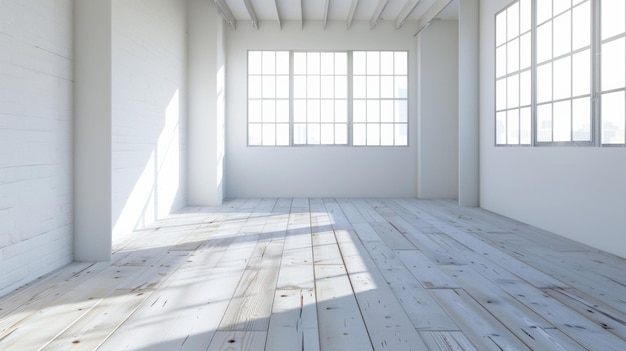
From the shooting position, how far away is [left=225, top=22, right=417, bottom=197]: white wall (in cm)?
913

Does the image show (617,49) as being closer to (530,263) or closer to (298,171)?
(530,263)

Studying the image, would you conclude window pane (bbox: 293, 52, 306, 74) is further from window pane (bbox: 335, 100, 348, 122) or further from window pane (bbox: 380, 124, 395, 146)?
window pane (bbox: 380, 124, 395, 146)

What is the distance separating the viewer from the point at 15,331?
2445 millimetres

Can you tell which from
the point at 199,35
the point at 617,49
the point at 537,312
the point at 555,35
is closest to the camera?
the point at 537,312

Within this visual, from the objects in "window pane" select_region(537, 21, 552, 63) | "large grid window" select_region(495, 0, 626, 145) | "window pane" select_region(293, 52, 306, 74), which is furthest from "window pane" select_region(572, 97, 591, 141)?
"window pane" select_region(293, 52, 306, 74)

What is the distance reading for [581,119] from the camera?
4977 millimetres

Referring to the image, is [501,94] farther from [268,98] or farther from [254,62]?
[254,62]

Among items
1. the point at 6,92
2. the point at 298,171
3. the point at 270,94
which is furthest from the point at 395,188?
the point at 6,92

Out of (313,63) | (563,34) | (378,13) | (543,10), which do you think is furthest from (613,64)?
(313,63)

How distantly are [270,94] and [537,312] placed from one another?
23.6ft

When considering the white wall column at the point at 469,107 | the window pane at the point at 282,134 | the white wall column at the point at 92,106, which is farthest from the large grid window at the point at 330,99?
the white wall column at the point at 92,106

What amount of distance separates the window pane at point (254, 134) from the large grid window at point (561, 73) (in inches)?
166

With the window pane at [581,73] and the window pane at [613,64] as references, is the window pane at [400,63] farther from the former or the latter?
the window pane at [613,64]

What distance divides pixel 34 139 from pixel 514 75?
5.53 metres
